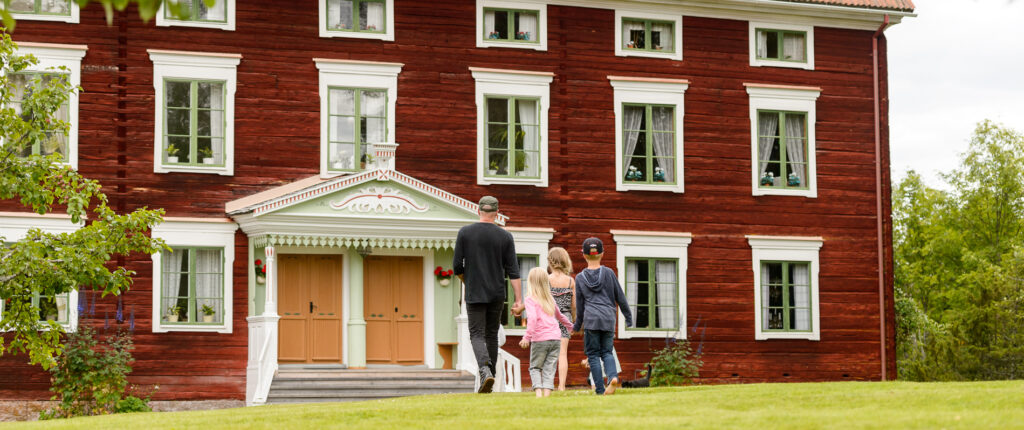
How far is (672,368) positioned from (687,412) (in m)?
12.7

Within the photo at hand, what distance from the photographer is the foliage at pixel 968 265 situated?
1802 inches

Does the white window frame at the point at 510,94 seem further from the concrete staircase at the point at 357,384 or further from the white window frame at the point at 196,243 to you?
the white window frame at the point at 196,243

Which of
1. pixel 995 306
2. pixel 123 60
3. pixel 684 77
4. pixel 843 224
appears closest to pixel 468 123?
pixel 684 77

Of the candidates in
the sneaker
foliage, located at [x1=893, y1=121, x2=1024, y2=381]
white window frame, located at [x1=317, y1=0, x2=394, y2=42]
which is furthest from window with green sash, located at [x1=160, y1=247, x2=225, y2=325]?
foliage, located at [x1=893, y1=121, x2=1024, y2=381]

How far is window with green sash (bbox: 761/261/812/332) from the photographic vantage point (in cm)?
2533

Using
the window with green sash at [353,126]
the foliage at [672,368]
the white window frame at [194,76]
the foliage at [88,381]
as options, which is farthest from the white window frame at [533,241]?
the foliage at [88,381]

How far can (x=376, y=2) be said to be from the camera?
2336 centimetres

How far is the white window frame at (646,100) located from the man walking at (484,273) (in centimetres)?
1038

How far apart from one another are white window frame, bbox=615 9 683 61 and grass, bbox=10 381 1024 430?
12.0 meters

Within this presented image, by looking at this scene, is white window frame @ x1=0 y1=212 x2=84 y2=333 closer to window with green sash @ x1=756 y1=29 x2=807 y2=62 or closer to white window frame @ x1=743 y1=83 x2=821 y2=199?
white window frame @ x1=743 y1=83 x2=821 y2=199

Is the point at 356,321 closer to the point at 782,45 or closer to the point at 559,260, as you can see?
the point at 559,260

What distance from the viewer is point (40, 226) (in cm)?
2128

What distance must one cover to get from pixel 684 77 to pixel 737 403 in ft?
45.6

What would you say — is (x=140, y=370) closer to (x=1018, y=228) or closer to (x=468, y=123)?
(x=468, y=123)
